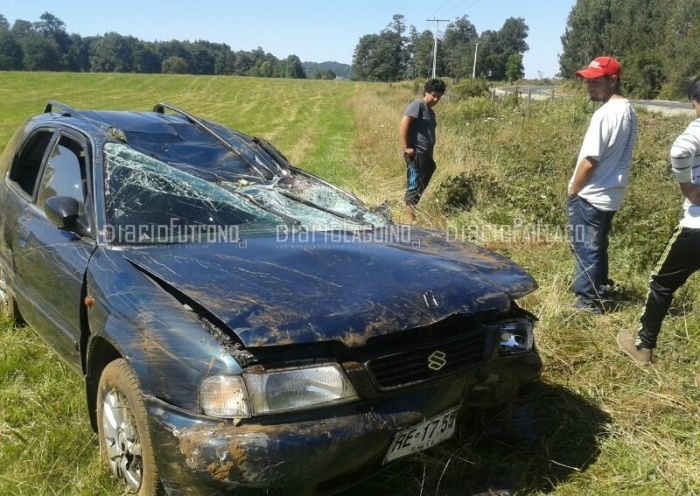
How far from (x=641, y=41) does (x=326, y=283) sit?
5599cm

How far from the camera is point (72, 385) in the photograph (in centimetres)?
318

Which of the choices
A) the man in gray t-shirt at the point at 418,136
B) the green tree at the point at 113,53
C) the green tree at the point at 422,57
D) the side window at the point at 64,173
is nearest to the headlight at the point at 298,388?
the side window at the point at 64,173

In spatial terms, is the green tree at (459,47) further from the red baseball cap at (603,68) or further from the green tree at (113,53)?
the red baseball cap at (603,68)

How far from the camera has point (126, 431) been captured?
2221 mm

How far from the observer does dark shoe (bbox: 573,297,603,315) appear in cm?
398

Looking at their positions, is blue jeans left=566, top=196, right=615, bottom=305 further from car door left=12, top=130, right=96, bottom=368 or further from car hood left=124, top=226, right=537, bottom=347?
car door left=12, top=130, right=96, bottom=368

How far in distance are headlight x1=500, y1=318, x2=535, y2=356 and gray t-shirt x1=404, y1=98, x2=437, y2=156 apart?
4.03 meters

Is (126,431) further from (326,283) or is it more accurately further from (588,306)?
(588,306)

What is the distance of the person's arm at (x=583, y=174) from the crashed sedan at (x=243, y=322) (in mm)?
1225

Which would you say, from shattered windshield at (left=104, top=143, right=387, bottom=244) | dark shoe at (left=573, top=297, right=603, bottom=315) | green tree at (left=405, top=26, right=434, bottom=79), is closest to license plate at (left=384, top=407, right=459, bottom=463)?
shattered windshield at (left=104, top=143, right=387, bottom=244)

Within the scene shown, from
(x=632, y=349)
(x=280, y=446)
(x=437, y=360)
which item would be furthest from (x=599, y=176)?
(x=280, y=446)

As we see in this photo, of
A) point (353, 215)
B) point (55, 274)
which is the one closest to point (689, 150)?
point (353, 215)

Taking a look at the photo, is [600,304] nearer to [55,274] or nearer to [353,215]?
[353,215]

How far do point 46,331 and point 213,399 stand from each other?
5.25ft
